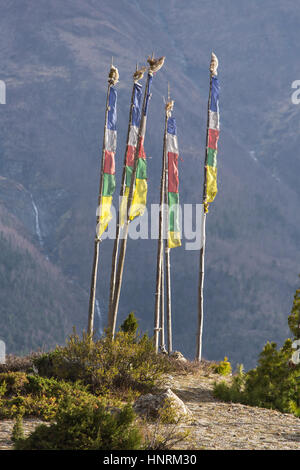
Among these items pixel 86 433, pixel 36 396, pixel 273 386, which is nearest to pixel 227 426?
pixel 273 386

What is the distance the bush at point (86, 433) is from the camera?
7926 mm

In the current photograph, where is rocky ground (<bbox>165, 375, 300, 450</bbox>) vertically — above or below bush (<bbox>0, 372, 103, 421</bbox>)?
below

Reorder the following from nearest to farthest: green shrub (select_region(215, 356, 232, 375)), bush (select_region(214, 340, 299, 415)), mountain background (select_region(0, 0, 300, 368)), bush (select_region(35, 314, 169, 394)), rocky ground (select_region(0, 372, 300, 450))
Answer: rocky ground (select_region(0, 372, 300, 450)) < bush (select_region(35, 314, 169, 394)) < bush (select_region(214, 340, 299, 415)) < green shrub (select_region(215, 356, 232, 375)) < mountain background (select_region(0, 0, 300, 368))


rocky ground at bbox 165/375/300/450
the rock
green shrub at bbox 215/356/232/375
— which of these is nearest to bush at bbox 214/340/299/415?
rocky ground at bbox 165/375/300/450

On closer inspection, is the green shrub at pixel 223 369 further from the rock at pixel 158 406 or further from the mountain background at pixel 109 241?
the mountain background at pixel 109 241

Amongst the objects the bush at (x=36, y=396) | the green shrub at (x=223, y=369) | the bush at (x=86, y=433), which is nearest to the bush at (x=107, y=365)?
the bush at (x=36, y=396)

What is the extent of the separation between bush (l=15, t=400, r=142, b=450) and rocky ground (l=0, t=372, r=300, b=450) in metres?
0.89

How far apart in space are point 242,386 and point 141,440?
26.7 feet

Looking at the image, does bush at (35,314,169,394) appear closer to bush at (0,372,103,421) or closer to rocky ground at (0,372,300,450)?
bush at (0,372,103,421)

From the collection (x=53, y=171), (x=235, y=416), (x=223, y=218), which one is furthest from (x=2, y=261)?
(x=235, y=416)

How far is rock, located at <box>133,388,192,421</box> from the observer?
422 inches

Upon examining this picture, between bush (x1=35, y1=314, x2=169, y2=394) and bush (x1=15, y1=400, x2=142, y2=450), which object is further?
Result: bush (x1=35, y1=314, x2=169, y2=394)

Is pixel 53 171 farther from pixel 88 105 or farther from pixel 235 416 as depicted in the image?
pixel 235 416

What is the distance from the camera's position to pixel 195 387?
15422mm
